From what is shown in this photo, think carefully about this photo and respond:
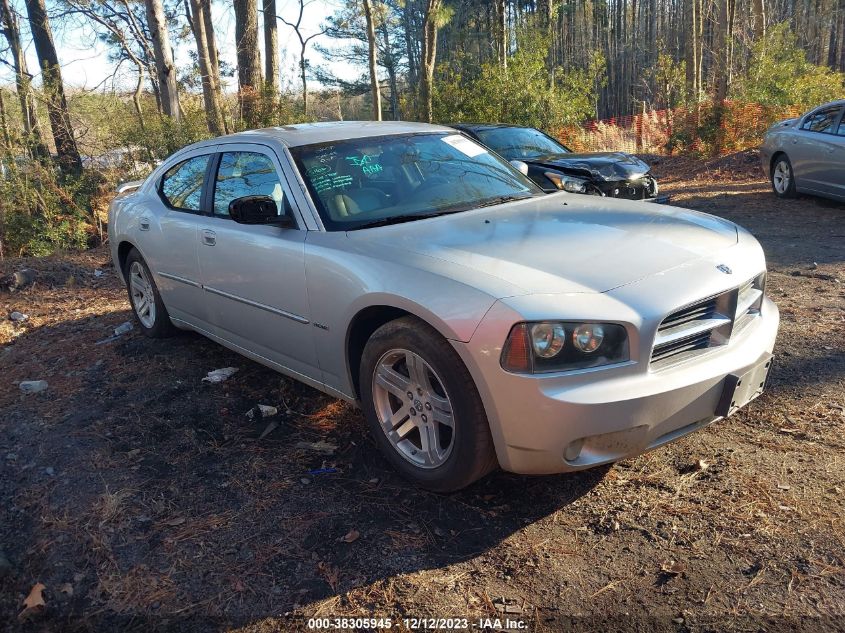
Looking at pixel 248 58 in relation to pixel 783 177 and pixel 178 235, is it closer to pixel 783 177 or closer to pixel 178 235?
pixel 783 177

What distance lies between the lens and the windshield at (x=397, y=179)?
3.82 metres

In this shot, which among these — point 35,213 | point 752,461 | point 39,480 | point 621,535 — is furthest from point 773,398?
point 35,213

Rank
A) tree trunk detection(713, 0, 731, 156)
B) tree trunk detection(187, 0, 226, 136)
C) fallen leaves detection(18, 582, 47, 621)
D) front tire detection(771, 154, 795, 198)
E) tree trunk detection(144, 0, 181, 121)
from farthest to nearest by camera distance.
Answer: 1. tree trunk detection(713, 0, 731, 156)
2. tree trunk detection(187, 0, 226, 136)
3. tree trunk detection(144, 0, 181, 121)
4. front tire detection(771, 154, 795, 198)
5. fallen leaves detection(18, 582, 47, 621)

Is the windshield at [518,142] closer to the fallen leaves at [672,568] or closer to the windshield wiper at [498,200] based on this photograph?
the windshield wiper at [498,200]

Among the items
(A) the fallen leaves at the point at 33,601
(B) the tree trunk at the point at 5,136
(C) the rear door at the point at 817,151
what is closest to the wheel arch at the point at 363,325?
(A) the fallen leaves at the point at 33,601

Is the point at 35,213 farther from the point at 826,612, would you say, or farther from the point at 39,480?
the point at 826,612

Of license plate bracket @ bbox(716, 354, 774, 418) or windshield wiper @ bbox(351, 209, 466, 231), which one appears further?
windshield wiper @ bbox(351, 209, 466, 231)

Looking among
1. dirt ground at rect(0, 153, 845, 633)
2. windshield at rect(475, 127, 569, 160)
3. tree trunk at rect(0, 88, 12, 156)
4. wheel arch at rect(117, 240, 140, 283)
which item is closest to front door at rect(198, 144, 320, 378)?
dirt ground at rect(0, 153, 845, 633)

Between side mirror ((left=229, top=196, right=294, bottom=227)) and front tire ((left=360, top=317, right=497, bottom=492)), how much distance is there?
3.25 feet

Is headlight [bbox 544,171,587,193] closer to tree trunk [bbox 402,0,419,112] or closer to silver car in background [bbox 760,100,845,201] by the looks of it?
silver car in background [bbox 760,100,845,201]

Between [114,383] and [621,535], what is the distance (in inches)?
147

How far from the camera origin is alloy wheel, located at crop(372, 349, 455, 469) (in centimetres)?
Result: 305

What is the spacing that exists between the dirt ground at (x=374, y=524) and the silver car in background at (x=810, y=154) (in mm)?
5851

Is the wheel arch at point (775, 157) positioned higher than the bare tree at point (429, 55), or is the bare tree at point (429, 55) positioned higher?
the bare tree at point (429, 55)
